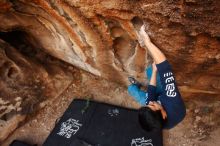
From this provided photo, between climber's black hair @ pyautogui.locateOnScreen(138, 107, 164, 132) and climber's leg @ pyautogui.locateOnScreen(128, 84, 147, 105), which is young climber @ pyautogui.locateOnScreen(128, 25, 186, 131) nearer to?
climber's black hair @ pyautogui.locateOnScreen(138, 107, 164, 132)

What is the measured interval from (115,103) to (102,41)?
901 mm

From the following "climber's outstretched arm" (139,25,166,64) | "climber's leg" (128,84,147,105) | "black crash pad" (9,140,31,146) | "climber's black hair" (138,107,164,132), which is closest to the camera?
"climber's black hair" (138,107,164,132)

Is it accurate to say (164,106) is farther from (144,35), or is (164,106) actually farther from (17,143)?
(17,143)

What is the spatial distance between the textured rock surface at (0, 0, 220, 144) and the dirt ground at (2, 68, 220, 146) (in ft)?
0.42

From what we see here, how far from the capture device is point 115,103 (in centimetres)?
352

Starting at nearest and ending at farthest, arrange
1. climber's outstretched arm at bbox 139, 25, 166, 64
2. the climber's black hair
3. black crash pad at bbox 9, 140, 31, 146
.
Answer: the climber's black hair < climber's outstretched arm at bbox 139, 25, 166, 64 < black crash pad at bbox 9, 140, 31, 146

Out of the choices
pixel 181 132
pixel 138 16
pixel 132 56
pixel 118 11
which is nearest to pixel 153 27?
pixel 138 16

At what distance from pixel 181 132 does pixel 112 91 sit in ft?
3.02

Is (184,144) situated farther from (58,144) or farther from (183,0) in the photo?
(183,0)

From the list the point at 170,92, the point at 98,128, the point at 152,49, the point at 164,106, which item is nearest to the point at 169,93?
the point at 170,92

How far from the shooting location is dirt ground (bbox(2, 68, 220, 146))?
124 inches

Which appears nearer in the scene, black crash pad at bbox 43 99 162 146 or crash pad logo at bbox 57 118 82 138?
black crash pad at bbox 43 99 162 146

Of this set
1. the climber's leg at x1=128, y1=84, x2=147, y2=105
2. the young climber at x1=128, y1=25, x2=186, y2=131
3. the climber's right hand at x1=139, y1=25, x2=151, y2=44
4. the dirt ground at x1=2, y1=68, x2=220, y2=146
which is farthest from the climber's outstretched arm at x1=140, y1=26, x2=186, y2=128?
the dirt ground at x1=2, y1=68, x2=220, y2=146

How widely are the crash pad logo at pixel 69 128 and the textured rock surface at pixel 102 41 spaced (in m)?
0.43
